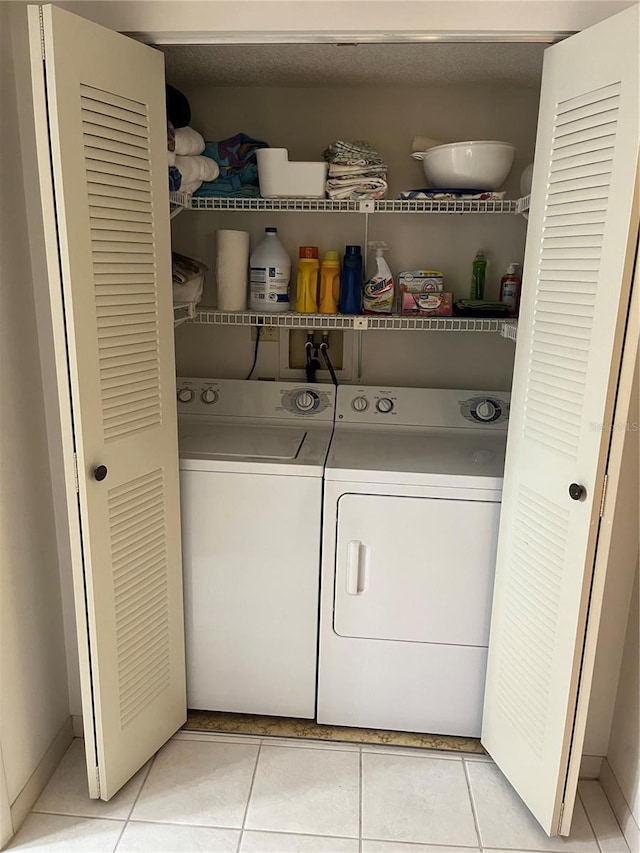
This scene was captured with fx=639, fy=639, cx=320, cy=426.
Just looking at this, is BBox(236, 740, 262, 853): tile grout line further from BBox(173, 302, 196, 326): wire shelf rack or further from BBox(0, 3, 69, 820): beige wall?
BBox(173, 302, 196, 326): wire shelf rack

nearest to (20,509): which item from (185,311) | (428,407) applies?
(185,311)

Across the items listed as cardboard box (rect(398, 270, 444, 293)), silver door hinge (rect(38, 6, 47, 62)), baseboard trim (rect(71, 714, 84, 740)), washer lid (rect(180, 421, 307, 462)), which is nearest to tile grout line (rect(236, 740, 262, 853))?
baseboard trim (rect(71, 714, 84, 740))

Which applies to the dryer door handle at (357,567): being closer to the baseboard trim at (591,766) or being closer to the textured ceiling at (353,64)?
the baseboard trim at (591,766)

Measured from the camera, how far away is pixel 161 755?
2.04m

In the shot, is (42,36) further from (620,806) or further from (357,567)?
(620,806)

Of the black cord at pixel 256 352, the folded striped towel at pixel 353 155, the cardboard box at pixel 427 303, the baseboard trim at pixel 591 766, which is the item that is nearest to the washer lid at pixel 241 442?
the black cord at pixel 256 352

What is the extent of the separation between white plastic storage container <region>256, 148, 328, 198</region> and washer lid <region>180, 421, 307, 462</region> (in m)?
0.81

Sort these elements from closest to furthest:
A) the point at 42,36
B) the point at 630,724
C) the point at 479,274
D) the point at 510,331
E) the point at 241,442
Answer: the point at 42,36, the point at 630,724, the point at 510,331, the point at 241,442, the point at 479,274

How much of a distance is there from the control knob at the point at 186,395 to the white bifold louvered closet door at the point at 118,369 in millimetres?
548

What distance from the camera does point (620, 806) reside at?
1847 millimetres

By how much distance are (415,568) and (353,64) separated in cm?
157

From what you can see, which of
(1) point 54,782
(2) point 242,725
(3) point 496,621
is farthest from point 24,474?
(3) point 496,621

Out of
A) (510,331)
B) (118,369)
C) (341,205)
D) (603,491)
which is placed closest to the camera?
(603,491)

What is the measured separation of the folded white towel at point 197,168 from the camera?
204 centimetres
